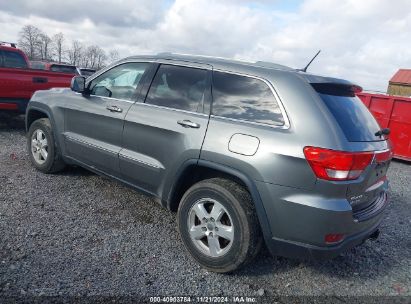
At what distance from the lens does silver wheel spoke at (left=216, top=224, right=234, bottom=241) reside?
2941mm

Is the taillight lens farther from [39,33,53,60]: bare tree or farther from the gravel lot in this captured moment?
[39,33,53,60]: bare tree

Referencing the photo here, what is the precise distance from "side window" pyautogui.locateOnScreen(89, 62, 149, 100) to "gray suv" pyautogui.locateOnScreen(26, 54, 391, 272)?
2cm

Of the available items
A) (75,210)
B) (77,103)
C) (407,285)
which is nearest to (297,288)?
(407,285)

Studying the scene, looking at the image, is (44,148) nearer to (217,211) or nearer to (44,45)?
(217,211)

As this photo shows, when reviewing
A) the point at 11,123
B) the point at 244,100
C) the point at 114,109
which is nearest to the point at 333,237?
the point at 244,100

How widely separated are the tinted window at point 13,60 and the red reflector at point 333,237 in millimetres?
8381

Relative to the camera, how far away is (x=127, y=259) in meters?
3.15

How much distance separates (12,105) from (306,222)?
674cm

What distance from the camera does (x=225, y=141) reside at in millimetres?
2922

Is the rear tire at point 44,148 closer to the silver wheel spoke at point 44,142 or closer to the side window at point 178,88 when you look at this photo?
the silver wheel spoke at point 44,142

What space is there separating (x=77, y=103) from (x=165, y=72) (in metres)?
1.41

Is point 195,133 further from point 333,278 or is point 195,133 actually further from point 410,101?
point 410,101

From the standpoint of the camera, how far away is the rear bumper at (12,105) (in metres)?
7.12

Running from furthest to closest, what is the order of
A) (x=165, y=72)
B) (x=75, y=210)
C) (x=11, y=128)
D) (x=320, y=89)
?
(x=11, y=128) → (x=75, y=210) → (x=165, y=72) → (x=320, y=89)
